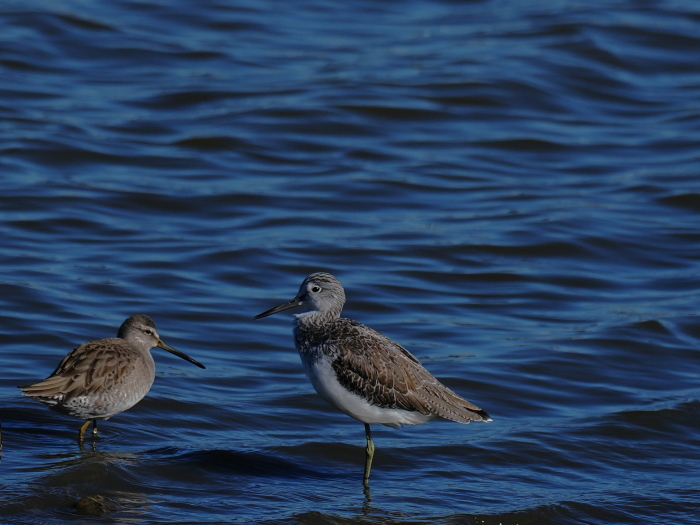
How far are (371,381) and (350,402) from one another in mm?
228

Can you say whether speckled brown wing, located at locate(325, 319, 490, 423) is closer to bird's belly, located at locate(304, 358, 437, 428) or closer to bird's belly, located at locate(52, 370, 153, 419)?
bird's belly, located at locate(304, 358, 437, 428)

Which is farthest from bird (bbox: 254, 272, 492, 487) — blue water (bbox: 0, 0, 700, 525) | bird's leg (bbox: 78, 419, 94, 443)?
bird's leg (bbox: 78, 419, 94, 443)

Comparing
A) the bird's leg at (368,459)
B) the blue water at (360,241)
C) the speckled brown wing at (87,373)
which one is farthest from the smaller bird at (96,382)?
the bird's leg at (368,459)

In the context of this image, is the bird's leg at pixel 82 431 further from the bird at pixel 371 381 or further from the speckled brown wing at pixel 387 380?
the speckled brown wing at pixel 387 380

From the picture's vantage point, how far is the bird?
8.77m

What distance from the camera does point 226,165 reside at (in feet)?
57.9

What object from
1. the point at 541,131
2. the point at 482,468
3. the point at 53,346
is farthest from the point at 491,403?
the point at 541,131

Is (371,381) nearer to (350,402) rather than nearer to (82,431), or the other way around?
(350,402)

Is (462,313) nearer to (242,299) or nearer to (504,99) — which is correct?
(242,299)

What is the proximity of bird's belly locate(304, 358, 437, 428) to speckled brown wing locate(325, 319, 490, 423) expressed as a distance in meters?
0.05

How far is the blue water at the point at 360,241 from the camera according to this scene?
360 inches

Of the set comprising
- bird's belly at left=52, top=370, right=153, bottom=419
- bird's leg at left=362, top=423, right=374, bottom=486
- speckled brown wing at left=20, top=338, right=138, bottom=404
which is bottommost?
bird's leg at left=362, top=423, right=374, bottom=486

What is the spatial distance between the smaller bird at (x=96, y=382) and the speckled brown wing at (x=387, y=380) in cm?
156

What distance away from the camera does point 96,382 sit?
29.4ft
